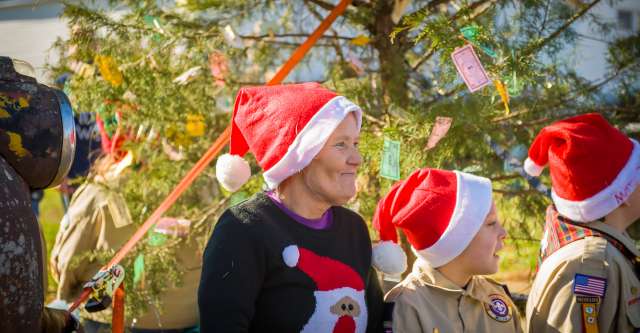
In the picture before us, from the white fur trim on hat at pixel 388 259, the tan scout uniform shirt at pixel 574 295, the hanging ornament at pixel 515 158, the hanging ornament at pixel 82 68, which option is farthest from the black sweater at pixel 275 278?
the hanging ornament at pixel 82 68

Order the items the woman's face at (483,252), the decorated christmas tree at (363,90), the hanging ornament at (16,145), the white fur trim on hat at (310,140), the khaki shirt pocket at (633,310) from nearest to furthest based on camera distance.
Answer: the hanging ornament at (16,145) → the white fur trim on hat at (310,140) → the woman's face at (483,252) → the khaki shirt pocket at (633,310) → the decorated christmas tree at (363,90)

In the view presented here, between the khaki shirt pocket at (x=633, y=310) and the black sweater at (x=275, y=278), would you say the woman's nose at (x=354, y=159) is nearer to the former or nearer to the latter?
the black sweater at (x=275, y=278)

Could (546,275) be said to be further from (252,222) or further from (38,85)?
(38,85)

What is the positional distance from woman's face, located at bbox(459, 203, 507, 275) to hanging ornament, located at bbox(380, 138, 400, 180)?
503 mm

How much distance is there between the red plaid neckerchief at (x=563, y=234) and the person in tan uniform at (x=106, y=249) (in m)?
1.77

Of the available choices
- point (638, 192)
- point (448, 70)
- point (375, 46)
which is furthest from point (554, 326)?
point (375, 46)

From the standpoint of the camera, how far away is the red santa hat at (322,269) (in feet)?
6.15

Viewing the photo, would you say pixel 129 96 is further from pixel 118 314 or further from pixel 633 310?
pixel 633 310

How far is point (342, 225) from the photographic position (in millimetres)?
2098

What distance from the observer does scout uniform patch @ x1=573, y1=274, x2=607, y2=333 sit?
7.43 ft

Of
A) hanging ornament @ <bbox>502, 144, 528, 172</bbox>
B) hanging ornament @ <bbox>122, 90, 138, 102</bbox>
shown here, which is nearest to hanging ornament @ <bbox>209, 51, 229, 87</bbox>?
hanging ornament @ <bbox>122, 90, 138, 102</bbox>

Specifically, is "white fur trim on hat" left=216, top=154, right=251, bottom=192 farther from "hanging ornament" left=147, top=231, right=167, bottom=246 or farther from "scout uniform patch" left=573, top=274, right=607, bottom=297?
"hanging ornament" left=147, top=231, right=167, bottom=246

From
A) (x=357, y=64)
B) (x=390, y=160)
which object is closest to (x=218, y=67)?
(x=357, y=64)

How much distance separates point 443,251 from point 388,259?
0.19 metres
